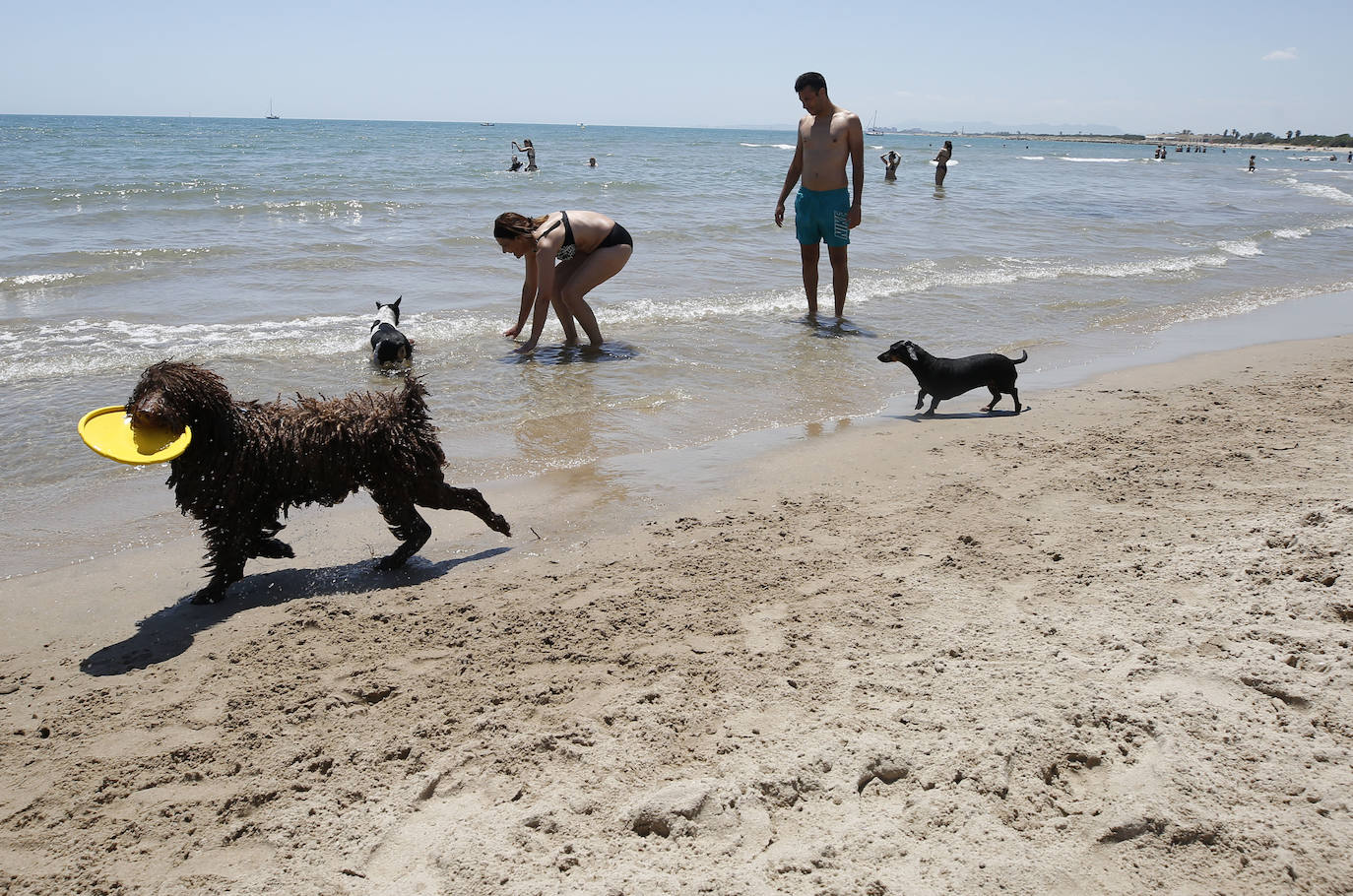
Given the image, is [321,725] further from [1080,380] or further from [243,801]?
[1080,380]

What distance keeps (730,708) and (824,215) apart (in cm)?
742

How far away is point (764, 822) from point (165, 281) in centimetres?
1157

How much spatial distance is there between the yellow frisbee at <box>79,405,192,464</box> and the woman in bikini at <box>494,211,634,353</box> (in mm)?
4386

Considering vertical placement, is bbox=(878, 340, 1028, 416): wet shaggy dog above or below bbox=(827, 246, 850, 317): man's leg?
below

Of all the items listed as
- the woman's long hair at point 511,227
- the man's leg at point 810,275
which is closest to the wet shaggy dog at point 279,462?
the woman's long hair at point 511,227

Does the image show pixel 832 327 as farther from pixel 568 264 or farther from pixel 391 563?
pixel 391 563

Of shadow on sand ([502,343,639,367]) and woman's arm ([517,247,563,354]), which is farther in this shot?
shadow on sand ([502,343,639,367])

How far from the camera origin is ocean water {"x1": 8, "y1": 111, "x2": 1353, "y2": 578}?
6.11m

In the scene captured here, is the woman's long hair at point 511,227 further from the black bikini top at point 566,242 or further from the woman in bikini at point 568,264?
the black bikini top at point 566,242

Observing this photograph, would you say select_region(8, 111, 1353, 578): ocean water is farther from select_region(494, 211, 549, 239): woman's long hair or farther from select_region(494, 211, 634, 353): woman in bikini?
select_region(494, 211, 549, 239): woman's long hair

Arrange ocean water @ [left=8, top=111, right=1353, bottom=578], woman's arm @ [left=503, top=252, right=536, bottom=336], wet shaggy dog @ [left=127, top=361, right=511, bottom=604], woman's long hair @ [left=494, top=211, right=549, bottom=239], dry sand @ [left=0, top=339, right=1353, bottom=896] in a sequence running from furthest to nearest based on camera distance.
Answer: woman's arm @ [left=503, top=252, right=536, bottom=336] → woman's long hair @ [left=494, top=211, right=549, bottom=239] → ocean water @ [left=8, top=111, right=1353, bottom=578] → wet shaggy dog @ [left=127, top=361, right=511, bottom=604] → dry sand @ [left=0, top=339, right=1353, bottom=896]

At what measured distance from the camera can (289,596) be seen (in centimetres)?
396

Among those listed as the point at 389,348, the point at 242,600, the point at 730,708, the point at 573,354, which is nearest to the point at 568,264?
the point at 573,354

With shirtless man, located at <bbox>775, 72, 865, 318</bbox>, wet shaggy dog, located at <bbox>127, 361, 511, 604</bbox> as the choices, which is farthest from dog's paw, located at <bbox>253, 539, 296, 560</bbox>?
shirtless man, located at <bbox>775, 72, 865, 318</bbox>
